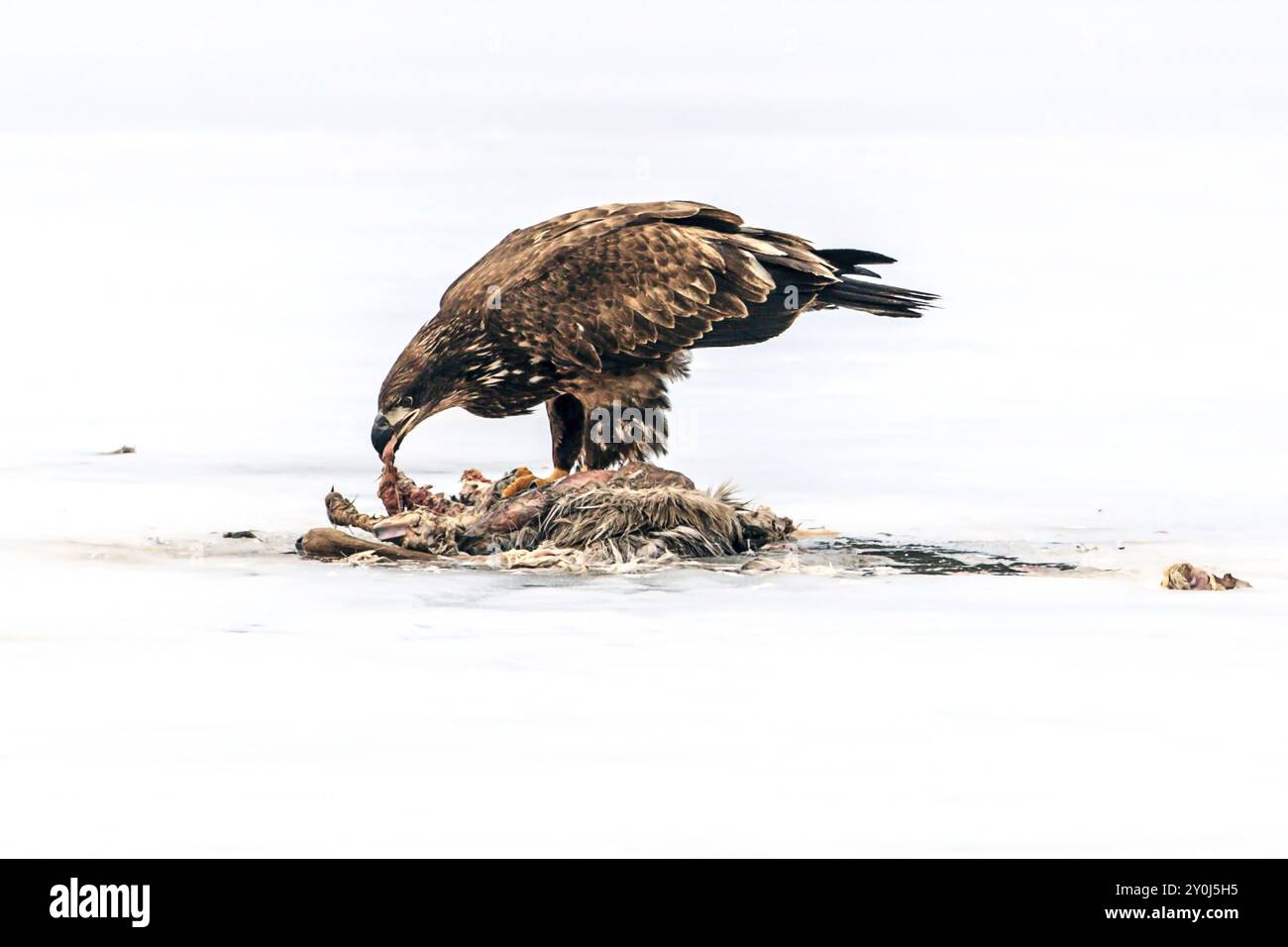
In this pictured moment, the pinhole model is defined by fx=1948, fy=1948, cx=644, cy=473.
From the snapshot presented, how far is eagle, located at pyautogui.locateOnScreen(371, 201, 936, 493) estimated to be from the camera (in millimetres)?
12859

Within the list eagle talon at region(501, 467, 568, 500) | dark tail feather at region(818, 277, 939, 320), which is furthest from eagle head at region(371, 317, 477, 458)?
dark tail feather at region(818, 277, 939, 320)

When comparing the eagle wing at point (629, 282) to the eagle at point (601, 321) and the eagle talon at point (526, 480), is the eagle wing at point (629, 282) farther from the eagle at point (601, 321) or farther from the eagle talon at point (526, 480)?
the eagle talon at point (526, 480)

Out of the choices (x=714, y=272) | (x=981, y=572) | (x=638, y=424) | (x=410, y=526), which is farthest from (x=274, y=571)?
(x=981, y=572)

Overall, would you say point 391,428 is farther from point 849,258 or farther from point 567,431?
point 849,258

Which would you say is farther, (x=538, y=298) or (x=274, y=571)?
(x=538, y=298)

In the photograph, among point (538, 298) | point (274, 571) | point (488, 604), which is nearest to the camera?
point (488, 604)

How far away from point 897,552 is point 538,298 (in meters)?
2.88

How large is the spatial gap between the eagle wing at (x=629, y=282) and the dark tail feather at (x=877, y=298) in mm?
140

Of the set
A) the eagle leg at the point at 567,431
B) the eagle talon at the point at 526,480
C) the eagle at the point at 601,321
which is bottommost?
the eagle talon at the point at 526,480

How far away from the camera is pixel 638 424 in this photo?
1298cm

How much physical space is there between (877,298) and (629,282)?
1782mm

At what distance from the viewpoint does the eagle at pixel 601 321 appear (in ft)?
42.2

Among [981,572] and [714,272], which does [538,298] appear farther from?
[981,572]

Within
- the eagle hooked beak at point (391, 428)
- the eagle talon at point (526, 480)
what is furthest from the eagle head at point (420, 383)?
the eagle talon at point (526, 480)
